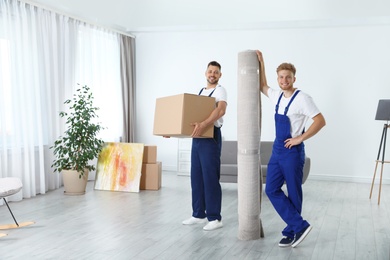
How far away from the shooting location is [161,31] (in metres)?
8.39

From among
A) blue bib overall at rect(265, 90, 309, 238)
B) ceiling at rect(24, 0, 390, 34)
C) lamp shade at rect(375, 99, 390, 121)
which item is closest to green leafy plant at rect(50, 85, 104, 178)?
ceiling at rect(24, 0, 390, 34)

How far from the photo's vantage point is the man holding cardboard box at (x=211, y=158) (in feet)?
13.7

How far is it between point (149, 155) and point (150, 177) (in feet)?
0.99

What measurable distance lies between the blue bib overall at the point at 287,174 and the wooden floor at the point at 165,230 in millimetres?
263

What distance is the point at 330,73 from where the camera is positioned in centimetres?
750

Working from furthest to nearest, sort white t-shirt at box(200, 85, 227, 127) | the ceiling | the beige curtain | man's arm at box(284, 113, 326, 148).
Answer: the beige curtain < white t-shirt at box(200, 85, 227, 127) < man's arm at box(284, 113, 326, 148) < the ceiling

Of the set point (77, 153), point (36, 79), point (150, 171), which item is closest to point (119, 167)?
point (150, 171)

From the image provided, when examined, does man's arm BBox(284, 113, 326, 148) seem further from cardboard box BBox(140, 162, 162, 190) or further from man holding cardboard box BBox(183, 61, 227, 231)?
cardboard box BBox(140, 162, 162, 190)

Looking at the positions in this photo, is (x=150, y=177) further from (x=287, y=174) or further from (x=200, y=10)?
(x=200, y=10)

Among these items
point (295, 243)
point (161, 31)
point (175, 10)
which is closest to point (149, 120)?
point (161, 31)

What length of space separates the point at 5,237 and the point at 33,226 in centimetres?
39

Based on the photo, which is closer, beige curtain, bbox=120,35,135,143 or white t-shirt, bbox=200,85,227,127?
white t-shirt, bbox=200,85,227,127

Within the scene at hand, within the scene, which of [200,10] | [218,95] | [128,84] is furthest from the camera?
[128,84]

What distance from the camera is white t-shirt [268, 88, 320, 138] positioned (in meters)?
3.58
